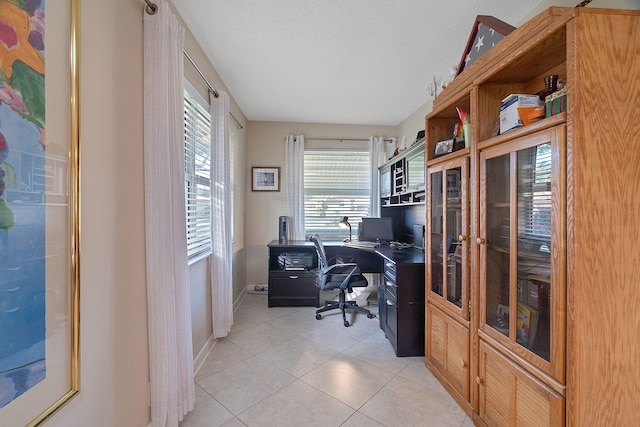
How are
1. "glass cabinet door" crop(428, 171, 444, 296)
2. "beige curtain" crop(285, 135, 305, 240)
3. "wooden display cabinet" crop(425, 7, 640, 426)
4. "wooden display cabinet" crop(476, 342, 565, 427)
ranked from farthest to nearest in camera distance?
"beige curtain" crop(285, 135, 305, 240)
"glass cabinet door" crop(428, 171, 444, 296)
"wooden display cabinet" crop(476, 342, 565, 427)
"wooden display cabinet" crop(425, 7, 640, 426)

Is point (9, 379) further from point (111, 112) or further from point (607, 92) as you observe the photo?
point (607, 92)

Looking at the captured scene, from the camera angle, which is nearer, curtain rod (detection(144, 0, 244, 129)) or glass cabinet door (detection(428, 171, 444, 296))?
curtain rod (detection(144, 0, 244, 129))

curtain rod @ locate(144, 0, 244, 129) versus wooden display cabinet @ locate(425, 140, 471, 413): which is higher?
curtain rod @ locate(144, 0, 244, 129)

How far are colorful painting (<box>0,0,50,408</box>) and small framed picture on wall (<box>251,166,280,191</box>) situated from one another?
123 inches

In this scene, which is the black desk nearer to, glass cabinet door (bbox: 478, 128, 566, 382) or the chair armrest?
the chair armrest

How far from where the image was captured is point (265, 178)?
394cm

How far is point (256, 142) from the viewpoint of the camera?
155 inches

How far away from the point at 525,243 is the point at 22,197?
1962mm

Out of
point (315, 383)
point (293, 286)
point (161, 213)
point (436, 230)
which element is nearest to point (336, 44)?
point (436, 230)

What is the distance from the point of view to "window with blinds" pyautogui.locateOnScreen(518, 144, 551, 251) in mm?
1142

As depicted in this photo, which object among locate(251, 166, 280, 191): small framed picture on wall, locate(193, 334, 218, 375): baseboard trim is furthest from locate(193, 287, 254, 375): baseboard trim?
locate(251, 166, 280, 191): small framed picture on wall

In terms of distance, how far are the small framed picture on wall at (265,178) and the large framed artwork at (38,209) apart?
9.88 feet

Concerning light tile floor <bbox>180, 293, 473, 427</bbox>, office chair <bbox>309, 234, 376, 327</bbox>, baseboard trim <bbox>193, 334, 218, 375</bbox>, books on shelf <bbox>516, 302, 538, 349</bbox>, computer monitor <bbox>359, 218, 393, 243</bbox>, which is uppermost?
computer monitor <bbox>359, 218, 393, 243</bbox>

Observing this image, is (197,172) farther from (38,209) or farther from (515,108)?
(515,108)
